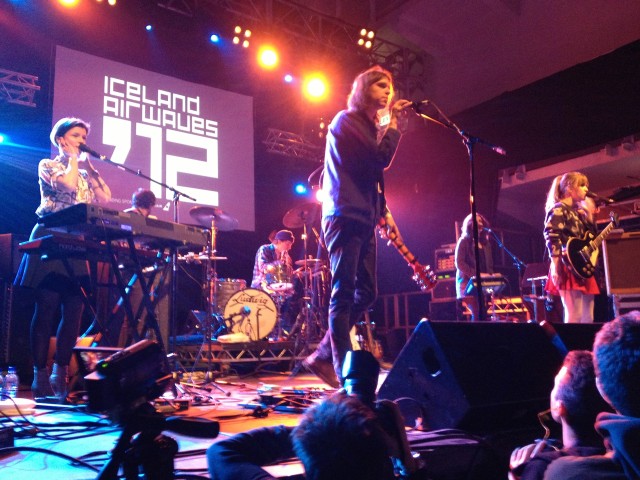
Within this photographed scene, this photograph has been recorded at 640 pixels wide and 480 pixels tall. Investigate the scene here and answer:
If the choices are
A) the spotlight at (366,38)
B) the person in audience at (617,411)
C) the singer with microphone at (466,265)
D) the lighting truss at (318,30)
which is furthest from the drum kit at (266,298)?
the person in audience at (617,411)

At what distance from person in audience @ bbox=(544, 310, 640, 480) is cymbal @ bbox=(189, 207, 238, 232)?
21.2ft

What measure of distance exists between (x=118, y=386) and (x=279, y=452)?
19.3 inches

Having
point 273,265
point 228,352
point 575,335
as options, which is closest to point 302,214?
point 273,265

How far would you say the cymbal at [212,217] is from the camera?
7594 mm

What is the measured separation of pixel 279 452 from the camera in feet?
4.75

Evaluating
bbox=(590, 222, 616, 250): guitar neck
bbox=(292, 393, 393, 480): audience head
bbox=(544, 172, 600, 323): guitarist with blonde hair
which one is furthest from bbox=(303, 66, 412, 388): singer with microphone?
bbox=(590, 222, 616, 250): guitar neck

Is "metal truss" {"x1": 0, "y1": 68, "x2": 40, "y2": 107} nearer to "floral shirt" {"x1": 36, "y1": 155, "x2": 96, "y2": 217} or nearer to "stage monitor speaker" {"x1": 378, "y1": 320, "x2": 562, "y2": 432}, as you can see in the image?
"floral shirt" {"x1": 36, "y1": 155, "x2": 96, "y2": 217}

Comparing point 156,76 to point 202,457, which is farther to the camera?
point 156,76

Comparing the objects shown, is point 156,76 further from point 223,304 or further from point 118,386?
point 118,386

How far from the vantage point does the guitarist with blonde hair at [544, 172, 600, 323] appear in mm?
5430

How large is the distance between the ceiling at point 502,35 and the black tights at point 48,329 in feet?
27.6

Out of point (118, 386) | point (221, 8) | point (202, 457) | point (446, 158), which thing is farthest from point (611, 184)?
point (118, 386)

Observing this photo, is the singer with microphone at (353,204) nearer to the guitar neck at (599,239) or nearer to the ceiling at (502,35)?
the guitar neck at (599,239)

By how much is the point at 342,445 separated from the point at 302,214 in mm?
7605
